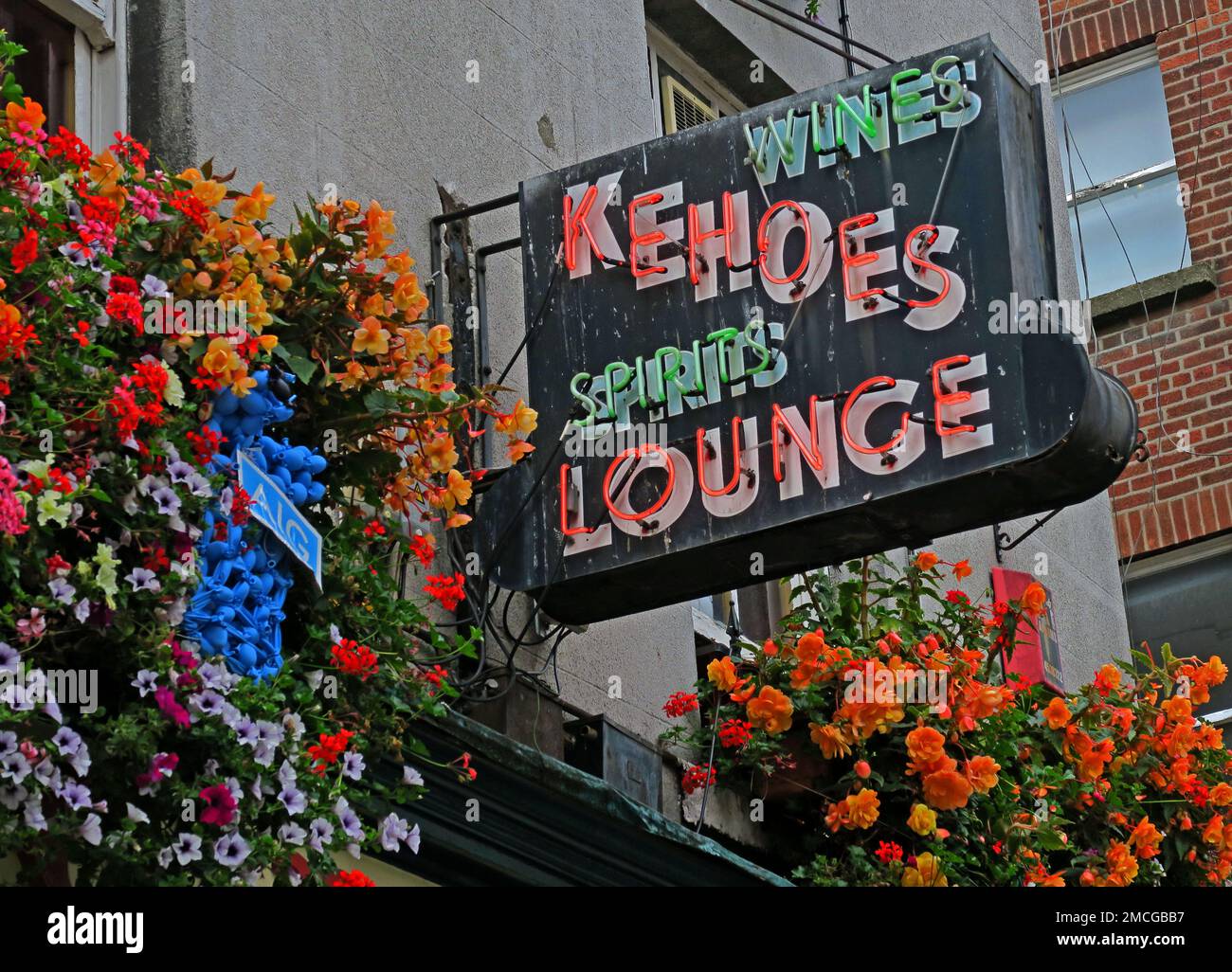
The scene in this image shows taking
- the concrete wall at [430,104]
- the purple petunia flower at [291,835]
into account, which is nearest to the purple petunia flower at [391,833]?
the purple petunia flower at [291,835]

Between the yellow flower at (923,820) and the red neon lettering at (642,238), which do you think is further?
the yellow flower at (923,820)

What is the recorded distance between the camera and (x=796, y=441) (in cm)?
739

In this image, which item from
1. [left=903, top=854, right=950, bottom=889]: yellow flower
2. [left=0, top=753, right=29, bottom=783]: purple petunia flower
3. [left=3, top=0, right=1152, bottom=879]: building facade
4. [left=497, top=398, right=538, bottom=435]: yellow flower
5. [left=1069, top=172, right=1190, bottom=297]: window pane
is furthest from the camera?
[left=1069, top=172, right=1190, bottom=297]: window pane

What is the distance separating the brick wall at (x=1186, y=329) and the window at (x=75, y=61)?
33.2ft

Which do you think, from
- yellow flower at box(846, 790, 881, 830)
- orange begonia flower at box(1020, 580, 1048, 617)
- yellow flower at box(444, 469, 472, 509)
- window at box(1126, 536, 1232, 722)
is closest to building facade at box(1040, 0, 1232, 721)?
window at box(1126, 536, 1232, 722)

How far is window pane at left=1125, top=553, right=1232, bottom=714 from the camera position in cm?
1566

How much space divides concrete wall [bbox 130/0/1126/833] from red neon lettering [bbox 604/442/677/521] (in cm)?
106

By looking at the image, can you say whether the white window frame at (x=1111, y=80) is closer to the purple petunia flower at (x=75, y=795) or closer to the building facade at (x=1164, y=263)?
the building facade at (x=1164, y=263)

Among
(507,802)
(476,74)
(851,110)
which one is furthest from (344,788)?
(476,74)

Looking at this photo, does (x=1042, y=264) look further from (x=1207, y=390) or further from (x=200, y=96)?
(x=1207, y=390)

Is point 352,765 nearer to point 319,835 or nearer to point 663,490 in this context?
point 319,835

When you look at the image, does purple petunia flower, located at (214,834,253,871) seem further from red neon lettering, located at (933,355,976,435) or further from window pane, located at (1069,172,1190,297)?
window pane, located at (1069,172,1190,297)

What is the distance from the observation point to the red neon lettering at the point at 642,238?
7.83 m

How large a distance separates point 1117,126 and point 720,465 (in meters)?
10.6
